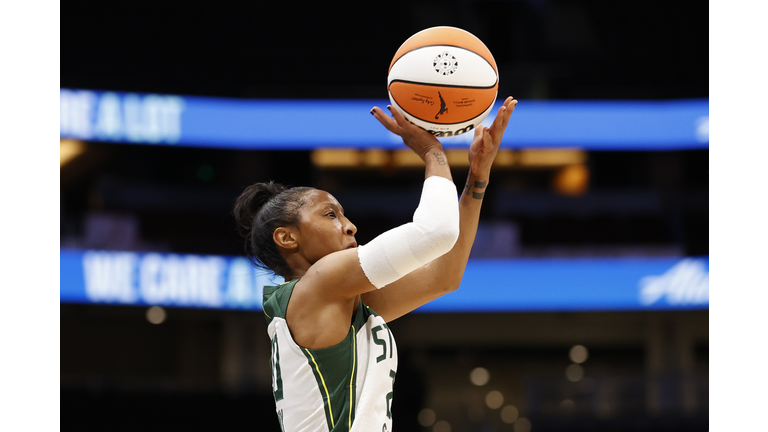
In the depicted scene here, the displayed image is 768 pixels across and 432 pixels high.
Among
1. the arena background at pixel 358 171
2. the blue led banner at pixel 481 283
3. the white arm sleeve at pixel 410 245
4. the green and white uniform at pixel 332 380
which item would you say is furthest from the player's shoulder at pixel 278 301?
the arena background at pixel 358 171

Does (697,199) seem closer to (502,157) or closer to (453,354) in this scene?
(502,157)

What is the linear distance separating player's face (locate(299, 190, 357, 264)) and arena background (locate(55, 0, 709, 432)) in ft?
33.0

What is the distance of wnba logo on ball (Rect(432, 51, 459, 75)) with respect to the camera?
8.41ft

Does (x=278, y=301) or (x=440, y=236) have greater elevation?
(x=440, y=236)

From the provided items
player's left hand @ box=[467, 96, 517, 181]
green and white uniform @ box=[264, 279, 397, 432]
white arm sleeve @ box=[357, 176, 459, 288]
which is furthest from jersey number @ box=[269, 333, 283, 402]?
player's left hand @ box=[467, 96, 517, 181]

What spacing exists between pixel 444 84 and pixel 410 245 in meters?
0.70

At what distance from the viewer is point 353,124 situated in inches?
491

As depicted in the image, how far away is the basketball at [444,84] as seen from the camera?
2.52 metres

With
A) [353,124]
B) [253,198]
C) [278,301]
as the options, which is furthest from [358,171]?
[278,301]

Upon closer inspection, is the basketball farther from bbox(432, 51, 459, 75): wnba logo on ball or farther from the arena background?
the arena background

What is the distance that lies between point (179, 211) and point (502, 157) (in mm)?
6726

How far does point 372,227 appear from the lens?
14594mm

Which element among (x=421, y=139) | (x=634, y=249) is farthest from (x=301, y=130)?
(x=421, y=139)

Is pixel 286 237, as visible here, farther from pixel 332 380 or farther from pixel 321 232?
pixel 332 380
